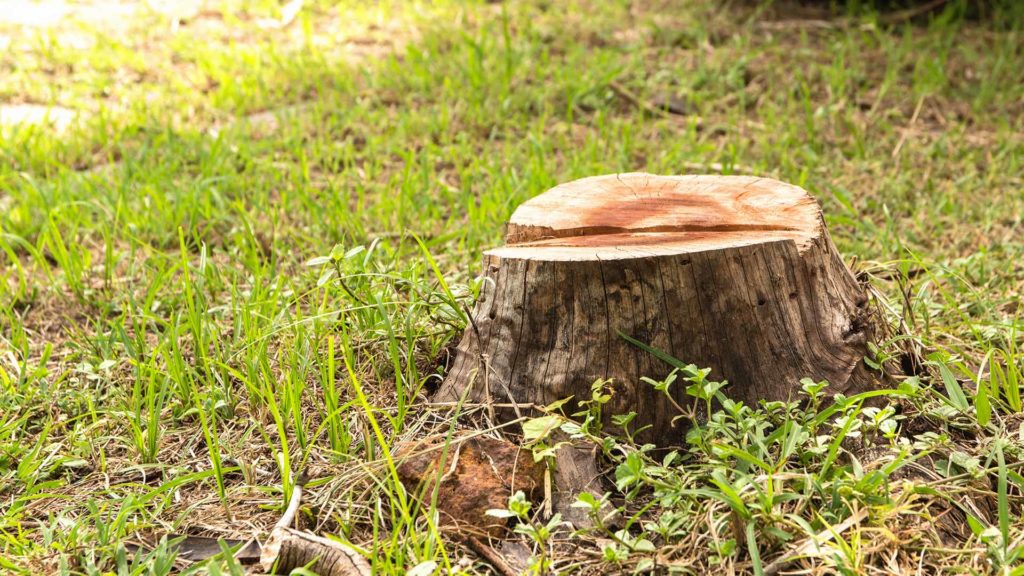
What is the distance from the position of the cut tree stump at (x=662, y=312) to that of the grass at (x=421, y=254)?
3.7 inches

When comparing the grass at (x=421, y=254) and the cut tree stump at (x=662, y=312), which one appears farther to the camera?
the cut tree stump at (x=662, y=312)

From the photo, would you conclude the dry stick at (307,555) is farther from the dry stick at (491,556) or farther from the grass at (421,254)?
the dry stick at (491,556)

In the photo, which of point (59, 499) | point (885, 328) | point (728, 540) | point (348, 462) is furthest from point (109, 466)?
point (885, 328)

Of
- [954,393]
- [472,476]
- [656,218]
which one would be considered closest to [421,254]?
[656,218]

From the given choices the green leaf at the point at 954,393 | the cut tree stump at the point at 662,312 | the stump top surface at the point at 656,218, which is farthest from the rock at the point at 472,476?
the green leaf at the point at 954,393

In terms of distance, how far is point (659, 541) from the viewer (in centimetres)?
192

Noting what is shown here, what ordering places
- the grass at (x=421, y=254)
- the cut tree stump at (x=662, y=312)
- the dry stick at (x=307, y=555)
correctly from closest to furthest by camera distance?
the dry stick at (x=307, y=555) → the grass at (x=421, y=254) → the cut tree stump at (x=662, y=312)

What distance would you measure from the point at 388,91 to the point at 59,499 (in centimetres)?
316

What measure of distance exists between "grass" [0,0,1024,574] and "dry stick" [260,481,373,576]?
89 millimetres

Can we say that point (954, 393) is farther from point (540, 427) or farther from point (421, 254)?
point (421, 254)

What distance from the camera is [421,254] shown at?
130 inches

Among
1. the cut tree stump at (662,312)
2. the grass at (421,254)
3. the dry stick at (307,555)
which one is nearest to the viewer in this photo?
the dry stick at (307,555)

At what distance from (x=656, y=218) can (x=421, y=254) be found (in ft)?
3.99

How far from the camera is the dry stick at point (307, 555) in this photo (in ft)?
5.87
